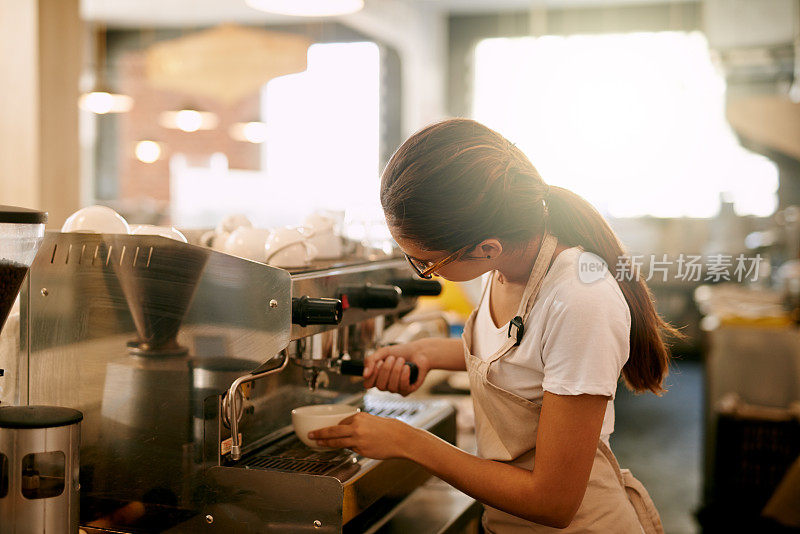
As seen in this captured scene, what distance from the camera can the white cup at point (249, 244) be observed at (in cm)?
130

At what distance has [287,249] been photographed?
4.25 feet

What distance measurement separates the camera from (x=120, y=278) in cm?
113

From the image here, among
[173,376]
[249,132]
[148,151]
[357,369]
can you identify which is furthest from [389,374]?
[148,151]

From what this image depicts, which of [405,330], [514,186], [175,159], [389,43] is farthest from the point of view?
[175,159]

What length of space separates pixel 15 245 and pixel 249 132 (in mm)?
7023

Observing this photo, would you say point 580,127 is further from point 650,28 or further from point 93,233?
point 93,233

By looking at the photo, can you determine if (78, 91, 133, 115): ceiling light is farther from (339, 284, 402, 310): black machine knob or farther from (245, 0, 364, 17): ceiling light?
(339, 284, 402, 310): black machine knob

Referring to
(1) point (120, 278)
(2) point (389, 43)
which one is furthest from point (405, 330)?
(2) point (389, 43)

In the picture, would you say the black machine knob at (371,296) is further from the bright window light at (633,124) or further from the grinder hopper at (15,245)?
the bright window light at (633,124)

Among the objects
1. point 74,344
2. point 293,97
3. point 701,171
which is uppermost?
point 293,97

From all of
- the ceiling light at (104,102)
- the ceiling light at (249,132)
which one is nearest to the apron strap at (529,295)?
the ceiling light at (104,102)

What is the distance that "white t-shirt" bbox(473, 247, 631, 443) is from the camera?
1.04 m

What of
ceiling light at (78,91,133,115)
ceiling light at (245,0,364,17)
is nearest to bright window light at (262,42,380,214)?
ceiling light at (78,91,133,115)

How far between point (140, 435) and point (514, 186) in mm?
622
